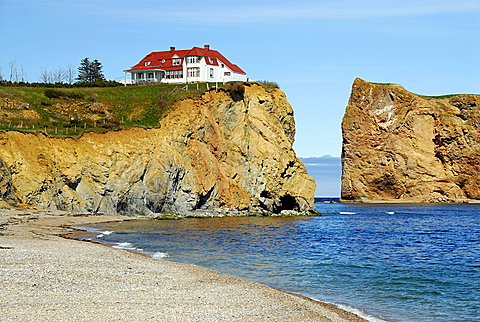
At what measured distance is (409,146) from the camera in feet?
410

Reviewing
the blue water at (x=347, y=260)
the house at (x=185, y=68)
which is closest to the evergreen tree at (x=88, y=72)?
the house at (x=185, y=68)

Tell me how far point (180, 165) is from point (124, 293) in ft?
149

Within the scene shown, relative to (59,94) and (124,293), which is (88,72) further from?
(124,293)

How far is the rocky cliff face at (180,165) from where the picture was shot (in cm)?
4878

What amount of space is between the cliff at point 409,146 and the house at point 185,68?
5231 cm

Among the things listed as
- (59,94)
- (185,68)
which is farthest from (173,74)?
(59,94)

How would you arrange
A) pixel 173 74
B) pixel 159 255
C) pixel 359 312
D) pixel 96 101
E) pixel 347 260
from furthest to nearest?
pixel 173 74
pixel 96 101
pixel 347 260
pixel 159 255
pixel 359 312

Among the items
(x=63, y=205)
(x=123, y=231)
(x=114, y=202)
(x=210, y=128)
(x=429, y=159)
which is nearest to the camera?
(x=123, y=231)

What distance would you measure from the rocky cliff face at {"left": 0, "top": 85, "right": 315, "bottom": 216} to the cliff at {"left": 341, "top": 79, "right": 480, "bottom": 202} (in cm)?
5832

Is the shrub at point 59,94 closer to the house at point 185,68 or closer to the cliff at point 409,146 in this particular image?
the house at point 185,68

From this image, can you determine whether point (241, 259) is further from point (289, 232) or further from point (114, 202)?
point (114, 202)

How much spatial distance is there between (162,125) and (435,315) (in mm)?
48133

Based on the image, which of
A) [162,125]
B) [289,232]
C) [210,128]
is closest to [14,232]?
[289,232]

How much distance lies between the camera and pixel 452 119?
124375 millimetres
